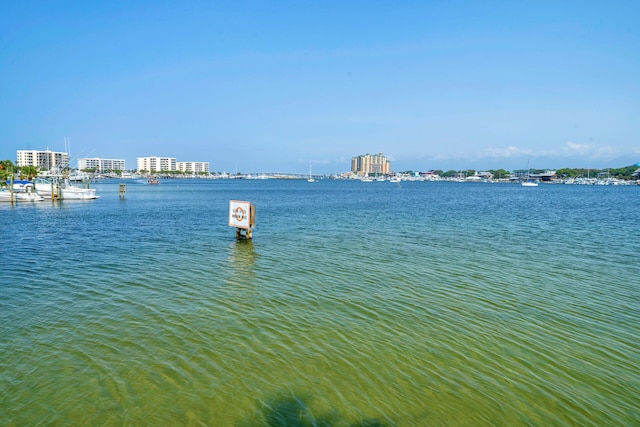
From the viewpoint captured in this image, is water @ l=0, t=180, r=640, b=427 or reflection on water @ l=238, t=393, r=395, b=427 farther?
water @ l=0, t=180, r=640, b=427

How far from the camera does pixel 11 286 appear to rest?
14.2m

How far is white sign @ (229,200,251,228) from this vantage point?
2494 cm

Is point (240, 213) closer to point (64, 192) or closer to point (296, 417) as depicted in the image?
point (296, 417)

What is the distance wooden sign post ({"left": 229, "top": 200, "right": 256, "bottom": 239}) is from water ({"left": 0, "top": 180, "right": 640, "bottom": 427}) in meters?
4.67

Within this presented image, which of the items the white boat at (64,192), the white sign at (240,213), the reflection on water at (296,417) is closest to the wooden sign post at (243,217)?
the white sign at (240,213)

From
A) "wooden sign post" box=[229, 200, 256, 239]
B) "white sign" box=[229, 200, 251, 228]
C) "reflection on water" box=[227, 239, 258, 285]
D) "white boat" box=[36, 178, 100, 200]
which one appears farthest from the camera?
"white boat" box=[36, 178, 100, 200]

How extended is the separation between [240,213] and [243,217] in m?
0.46

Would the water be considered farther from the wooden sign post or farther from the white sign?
the white sign

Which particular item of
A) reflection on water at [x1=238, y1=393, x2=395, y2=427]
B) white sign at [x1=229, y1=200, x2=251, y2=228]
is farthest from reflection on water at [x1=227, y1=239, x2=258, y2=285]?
reflection on water at [x1=238, y1=393, x2=395, y2=427]

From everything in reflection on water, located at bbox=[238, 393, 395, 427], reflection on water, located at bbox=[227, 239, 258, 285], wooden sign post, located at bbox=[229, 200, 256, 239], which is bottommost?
reflection on water, located at bbox=[227, 239, 258, 285]

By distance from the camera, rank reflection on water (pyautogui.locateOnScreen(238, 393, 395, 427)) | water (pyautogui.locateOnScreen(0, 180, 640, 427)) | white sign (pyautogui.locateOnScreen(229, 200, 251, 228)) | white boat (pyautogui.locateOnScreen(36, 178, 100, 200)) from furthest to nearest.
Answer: white boat (pyautogui.locateOnScreen(36, 178, 100, 200)) → white sign (pyautogui.locateOnScreen(229, 200, 251, 228)) → water (pyautogui.locateOnScreen(0, 180, 640, 427)) → reflection on water (pyautogui.locateOnScreen(238, 393, 395, 427))

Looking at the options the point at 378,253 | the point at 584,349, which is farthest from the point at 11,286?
the point at 584,349

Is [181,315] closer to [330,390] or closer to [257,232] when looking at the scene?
[330,390]

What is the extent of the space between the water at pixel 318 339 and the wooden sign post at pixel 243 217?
4.67m
